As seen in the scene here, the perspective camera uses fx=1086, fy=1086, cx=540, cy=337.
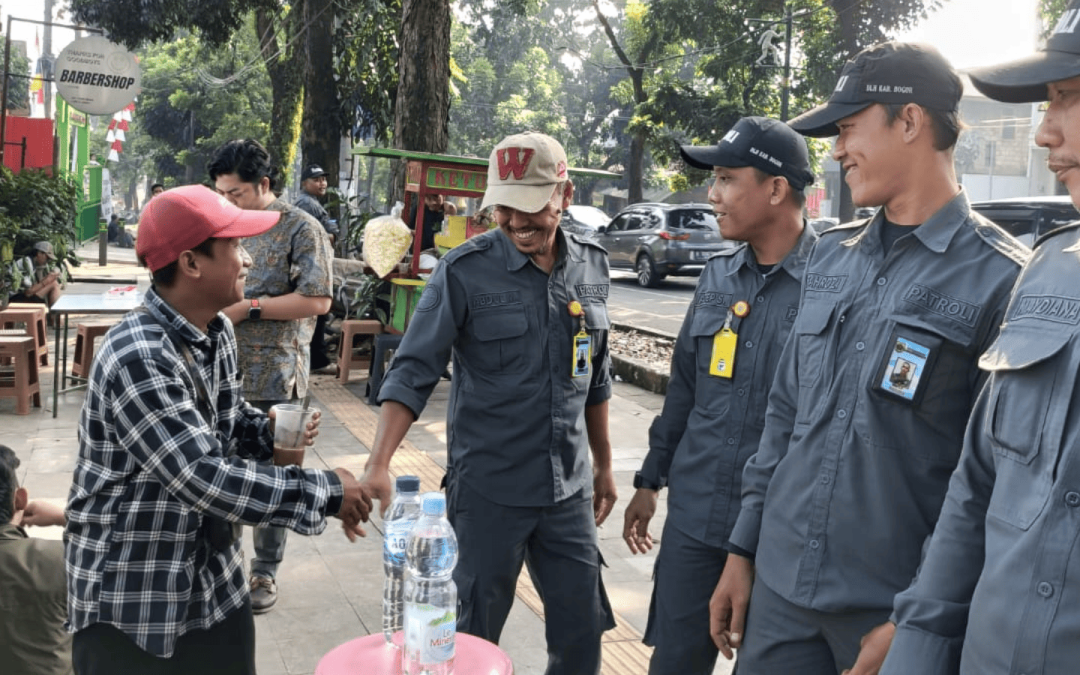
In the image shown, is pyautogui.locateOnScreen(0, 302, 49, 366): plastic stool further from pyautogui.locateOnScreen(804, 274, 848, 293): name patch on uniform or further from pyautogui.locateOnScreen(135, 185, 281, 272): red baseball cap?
pyautogui.locateOnScreen(804, 274, 848, 293): name patch on uniform

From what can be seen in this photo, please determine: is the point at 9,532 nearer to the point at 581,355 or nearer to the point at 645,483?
the point at 581,355

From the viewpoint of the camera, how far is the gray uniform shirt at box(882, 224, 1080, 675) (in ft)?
5.04

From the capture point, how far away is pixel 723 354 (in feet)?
10.4

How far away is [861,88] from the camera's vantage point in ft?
7.79

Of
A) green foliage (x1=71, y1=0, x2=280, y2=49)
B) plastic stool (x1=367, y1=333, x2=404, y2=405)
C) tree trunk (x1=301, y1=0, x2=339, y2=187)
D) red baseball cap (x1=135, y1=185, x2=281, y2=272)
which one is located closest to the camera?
red baseball cap (x1=135, y1=185, x2=281, y2=272)

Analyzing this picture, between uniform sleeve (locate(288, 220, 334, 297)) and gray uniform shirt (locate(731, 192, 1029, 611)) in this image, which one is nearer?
gray uniform shirt (locate(731, 192, 1029, 611))

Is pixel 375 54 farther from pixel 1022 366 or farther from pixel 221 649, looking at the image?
pixel 1022 366

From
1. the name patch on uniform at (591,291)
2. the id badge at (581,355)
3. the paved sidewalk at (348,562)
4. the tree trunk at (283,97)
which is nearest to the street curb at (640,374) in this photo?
the paved sidewalk at (348,562)

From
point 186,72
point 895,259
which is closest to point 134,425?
point 895,259

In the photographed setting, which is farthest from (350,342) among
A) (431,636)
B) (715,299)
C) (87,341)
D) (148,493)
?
(431,636)

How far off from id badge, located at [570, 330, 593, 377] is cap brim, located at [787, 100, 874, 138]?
1.03 metres

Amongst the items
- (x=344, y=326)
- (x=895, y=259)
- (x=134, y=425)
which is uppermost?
(x=895, y=259)

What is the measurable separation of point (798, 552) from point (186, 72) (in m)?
38.9

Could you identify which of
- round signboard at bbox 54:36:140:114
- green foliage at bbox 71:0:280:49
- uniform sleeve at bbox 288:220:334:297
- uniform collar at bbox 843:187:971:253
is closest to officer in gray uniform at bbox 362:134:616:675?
uniform collar at bbox 843:187:971:253
